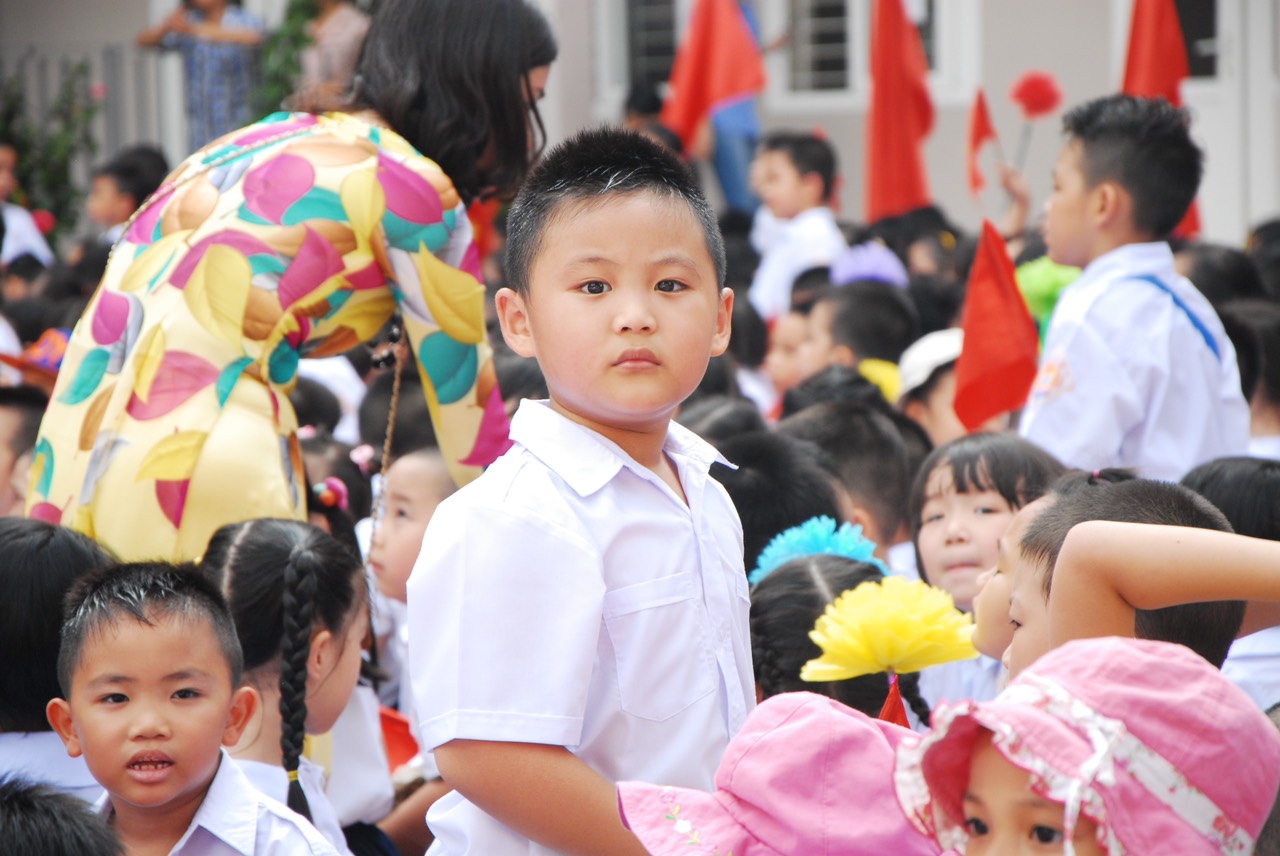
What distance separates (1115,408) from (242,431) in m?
A: 1.95

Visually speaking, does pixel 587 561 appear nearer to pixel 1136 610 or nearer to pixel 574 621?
pixel 574 621

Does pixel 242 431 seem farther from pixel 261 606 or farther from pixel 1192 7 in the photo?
pixel 1192 7

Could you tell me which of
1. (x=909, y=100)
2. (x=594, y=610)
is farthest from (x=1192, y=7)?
(x=594, y=610)

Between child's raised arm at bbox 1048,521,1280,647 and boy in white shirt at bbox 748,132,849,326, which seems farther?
boy in white shirt at bbox 748,132,849,326

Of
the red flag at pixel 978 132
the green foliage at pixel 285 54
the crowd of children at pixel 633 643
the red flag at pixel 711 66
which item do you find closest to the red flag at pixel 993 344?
the crowd of children at pixel 633 643

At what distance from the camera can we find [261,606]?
8.02 ft

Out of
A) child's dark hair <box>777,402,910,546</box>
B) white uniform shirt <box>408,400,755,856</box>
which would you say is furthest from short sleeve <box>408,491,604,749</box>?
child's dark hair <box>777,402,910,546</box>

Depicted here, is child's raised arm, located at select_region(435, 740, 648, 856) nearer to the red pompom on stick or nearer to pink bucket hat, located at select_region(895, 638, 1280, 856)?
pink bucket hat, located at select_region(895, 638, 1280, 856)

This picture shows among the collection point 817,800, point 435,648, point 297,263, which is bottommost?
point 817,800

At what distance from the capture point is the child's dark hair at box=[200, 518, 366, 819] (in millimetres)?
2410

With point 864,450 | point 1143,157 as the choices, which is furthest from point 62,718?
point 1143,157

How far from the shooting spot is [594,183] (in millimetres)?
1700

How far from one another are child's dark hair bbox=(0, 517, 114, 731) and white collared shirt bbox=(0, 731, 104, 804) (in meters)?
0.02

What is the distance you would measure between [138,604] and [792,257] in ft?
18.6
